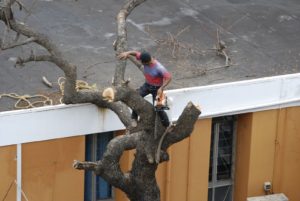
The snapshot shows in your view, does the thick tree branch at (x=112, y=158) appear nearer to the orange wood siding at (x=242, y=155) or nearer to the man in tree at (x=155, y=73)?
the man in tree at (x=155, y=73)

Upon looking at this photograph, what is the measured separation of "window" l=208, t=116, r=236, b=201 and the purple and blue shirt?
12.5 ft

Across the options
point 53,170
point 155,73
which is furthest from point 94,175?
point 155,73

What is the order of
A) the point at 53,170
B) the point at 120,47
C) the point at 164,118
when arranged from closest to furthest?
1. the point at 164,118
2. the point at 120,47
3. the point at 53,170

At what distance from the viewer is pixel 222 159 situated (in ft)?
Result: 50.6

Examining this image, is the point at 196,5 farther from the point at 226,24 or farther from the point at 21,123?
the point at 21,123

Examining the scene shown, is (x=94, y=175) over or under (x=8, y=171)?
under

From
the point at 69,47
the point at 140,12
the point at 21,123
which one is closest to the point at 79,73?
the point at 69,47

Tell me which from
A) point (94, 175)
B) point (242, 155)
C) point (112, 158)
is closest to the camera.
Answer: point (112, 158)

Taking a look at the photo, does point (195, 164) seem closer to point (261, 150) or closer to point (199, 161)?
point (199, 161)

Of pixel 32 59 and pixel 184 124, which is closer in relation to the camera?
pixel 184 124

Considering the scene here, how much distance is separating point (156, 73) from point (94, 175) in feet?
11.7

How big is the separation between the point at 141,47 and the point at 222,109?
A: 286 centimetres

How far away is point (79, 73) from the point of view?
49.2 feet

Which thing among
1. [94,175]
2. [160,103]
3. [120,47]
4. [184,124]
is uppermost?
[120,47]
